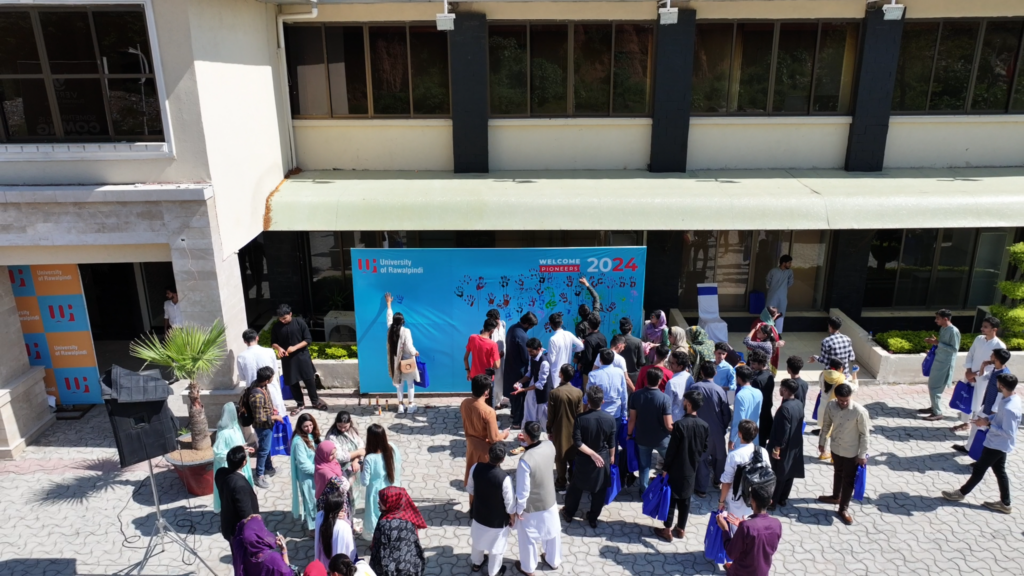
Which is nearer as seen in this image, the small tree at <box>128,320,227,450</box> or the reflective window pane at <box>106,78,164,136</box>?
the small tree at <box>128,320,227,450</box>

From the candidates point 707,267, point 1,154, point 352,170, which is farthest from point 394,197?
point 707,267

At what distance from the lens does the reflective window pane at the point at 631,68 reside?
38.6 feet

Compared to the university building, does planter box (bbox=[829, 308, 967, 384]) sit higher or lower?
lower

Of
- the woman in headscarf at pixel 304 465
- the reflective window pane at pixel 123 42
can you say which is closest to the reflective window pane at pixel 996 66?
the woman in headscarf at pixel 304 465

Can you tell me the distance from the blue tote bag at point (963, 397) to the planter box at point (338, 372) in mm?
8774

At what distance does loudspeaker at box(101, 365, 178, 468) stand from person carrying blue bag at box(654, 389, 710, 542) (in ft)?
17.3

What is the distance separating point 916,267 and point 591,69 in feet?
24.0

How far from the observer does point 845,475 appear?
756cm

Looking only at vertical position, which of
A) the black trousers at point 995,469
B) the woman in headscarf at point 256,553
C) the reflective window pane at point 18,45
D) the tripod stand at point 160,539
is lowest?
the tripod stand at point 160,539

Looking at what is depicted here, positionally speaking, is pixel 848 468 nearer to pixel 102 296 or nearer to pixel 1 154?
pixel 1 154

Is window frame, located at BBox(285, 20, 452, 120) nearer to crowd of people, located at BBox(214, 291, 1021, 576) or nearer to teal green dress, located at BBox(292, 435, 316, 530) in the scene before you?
crowd of people, located at BBox(214, 291, 1021, 576)

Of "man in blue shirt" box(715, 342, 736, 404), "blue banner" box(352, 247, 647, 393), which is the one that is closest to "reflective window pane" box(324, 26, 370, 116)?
"blue banner" box(352, 247, 647, 393)

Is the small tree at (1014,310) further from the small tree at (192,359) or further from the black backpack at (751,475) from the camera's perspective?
the small tree at (192,359)

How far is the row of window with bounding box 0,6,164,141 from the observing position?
331 inches
